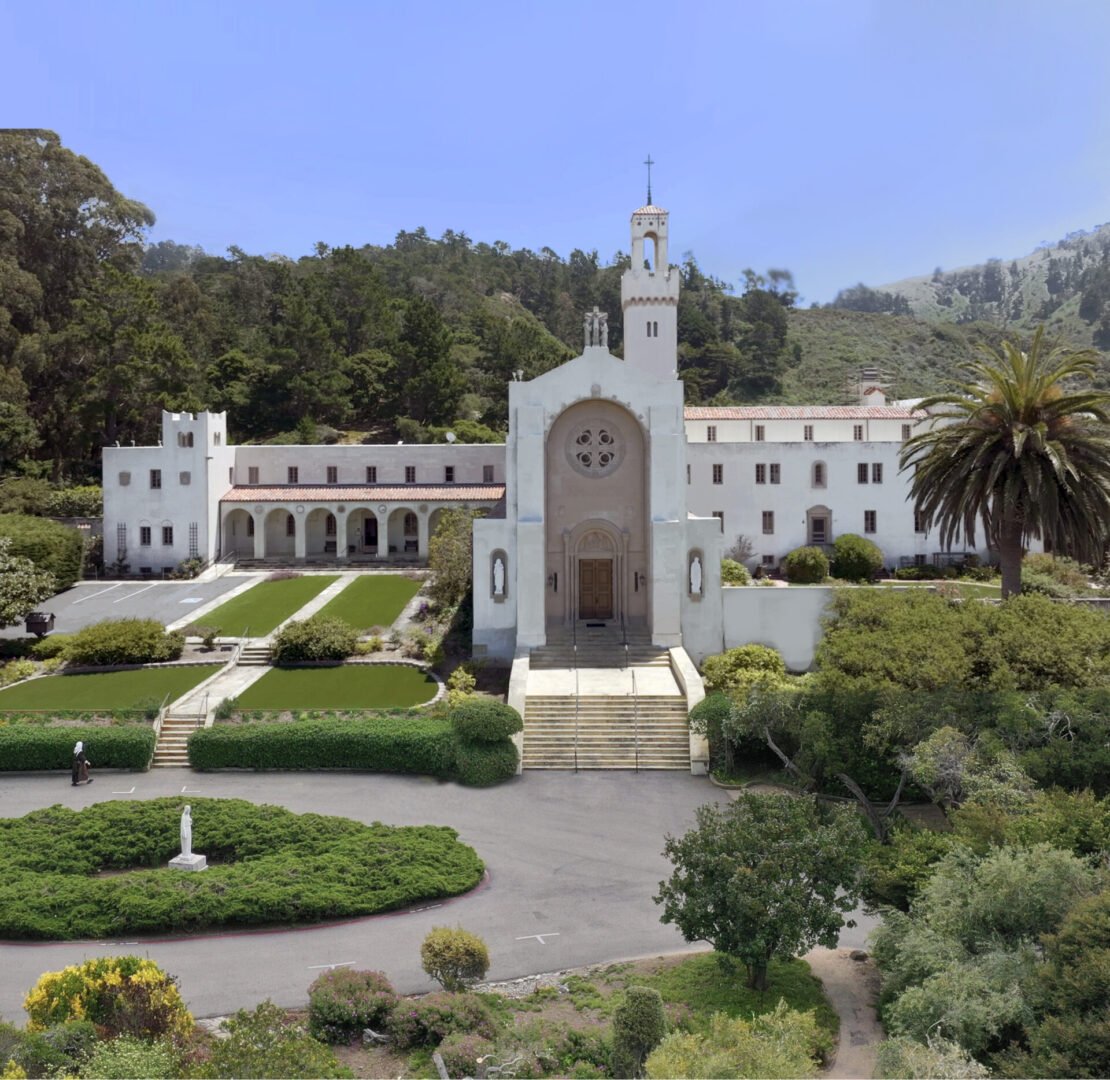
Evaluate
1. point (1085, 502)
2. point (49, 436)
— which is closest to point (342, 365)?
point (49, 436)

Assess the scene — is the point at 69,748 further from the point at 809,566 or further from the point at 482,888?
the point at 809,566

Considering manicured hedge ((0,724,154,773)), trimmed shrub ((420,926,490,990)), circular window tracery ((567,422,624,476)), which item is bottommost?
trimmed shrub ((420,926,490,990))

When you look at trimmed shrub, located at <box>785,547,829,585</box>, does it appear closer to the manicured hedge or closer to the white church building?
the white church building

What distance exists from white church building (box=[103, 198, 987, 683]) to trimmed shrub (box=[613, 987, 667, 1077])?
21.0 meters

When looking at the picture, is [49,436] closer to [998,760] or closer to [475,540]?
[475,540]

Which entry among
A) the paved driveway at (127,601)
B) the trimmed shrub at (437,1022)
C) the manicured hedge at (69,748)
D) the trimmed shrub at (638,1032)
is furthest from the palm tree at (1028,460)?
the paved driveway at (127,601)

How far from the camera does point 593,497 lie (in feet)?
117

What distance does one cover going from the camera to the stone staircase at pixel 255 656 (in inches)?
1348

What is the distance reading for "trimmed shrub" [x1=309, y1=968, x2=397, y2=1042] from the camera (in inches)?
537

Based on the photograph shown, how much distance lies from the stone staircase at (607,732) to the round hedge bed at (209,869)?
245 inches

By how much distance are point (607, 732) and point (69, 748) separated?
13829mm

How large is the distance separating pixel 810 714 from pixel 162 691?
63.1 feet

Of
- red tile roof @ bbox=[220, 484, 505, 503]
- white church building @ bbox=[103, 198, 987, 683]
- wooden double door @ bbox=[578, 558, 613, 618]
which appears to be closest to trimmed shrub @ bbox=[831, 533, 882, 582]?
white church building @ bbox=[103, 198, 987, 683]

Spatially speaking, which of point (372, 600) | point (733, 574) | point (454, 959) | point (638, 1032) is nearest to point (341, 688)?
point (372, 600)
